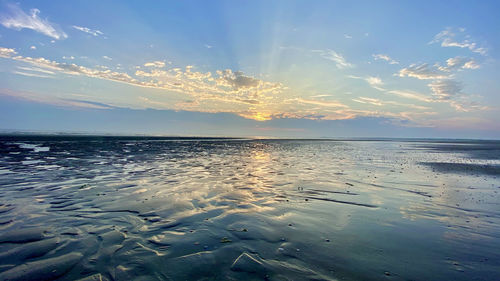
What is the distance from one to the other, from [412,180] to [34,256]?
20964mm

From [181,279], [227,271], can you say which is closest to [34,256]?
[181,279]

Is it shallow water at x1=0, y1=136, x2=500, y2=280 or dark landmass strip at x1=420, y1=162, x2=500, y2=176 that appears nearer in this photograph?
shallow water at x1=0, y1=136, x2=500, y2=280

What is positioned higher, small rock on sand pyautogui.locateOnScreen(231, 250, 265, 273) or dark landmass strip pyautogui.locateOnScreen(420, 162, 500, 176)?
dark landmass strip pyautogui.locateOnScreen(420, 162, 500, 176)

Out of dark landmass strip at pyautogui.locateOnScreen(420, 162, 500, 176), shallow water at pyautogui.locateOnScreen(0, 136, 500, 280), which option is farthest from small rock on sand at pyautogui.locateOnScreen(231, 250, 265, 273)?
dark landmass strip at pyautogui.locateOnScreen(420, 162, 500, 176)

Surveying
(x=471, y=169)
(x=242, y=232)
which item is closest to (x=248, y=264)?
(x=242, y=232)

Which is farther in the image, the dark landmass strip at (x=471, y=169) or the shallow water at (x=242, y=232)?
the dark landmass strip at (x=471, y=169)

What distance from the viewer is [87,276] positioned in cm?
484

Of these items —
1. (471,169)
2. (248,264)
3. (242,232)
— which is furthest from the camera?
(471,169)

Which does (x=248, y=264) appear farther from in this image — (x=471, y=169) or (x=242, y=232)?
(x=471, y=169)

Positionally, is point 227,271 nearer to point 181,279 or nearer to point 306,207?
point 181,279

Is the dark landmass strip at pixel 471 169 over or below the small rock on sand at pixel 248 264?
over

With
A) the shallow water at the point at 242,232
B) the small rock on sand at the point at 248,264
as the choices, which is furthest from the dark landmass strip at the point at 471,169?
the small rock on sand at the point at 248,264

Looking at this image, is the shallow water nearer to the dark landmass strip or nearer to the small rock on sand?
the small rock on sand

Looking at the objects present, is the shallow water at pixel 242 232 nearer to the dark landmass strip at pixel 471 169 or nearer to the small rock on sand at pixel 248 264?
the small rock on sand at pixel 248 264
